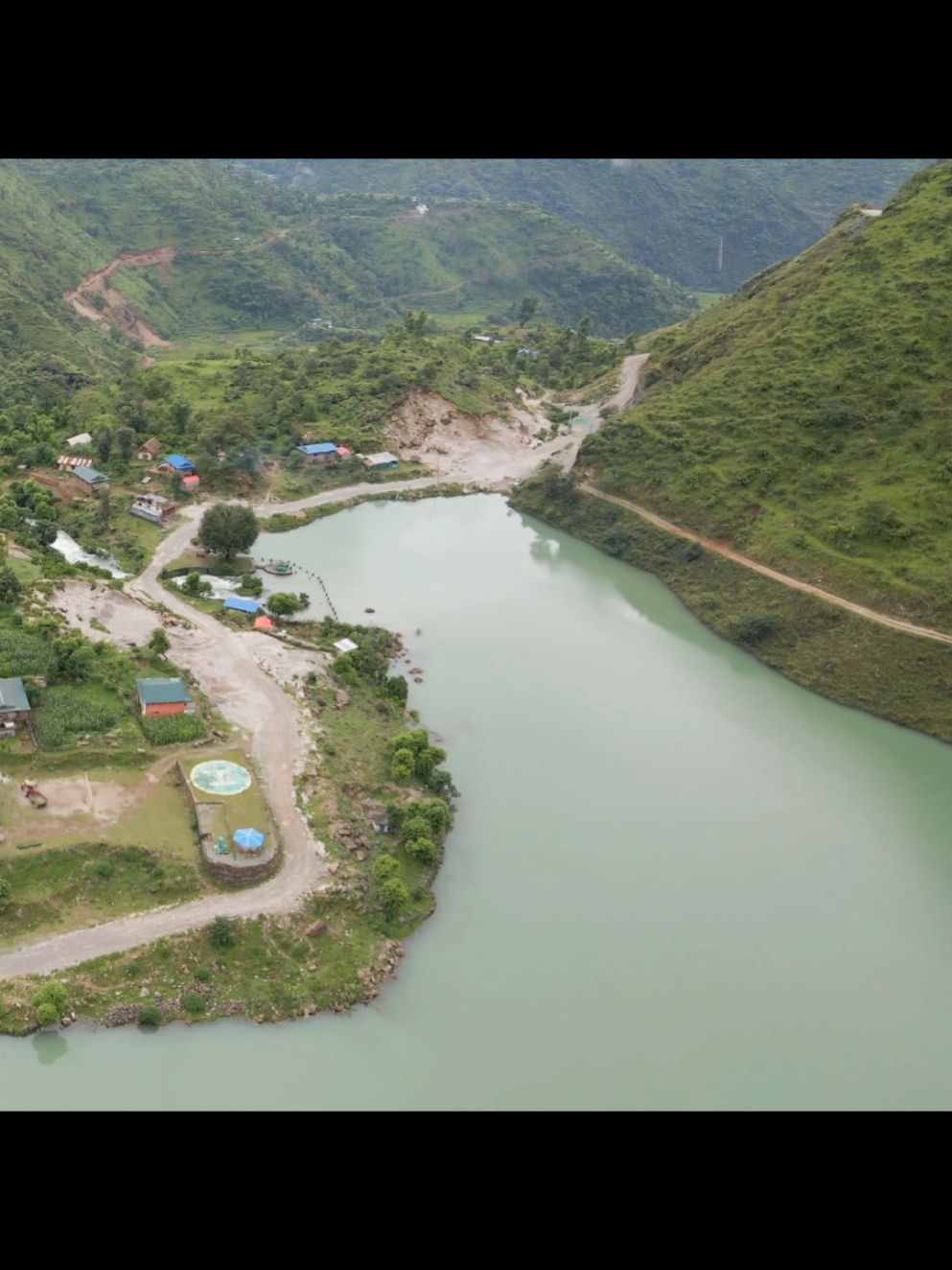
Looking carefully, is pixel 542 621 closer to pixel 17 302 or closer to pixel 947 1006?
pixel 947 1006

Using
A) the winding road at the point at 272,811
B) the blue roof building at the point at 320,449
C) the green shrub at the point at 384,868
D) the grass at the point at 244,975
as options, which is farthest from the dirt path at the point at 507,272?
the grass at the point at 244,975

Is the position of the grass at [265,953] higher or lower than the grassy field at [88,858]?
lower

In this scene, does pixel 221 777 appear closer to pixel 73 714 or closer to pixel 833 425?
pixel 73 714

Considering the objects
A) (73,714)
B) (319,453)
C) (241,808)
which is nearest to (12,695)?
(73,714)

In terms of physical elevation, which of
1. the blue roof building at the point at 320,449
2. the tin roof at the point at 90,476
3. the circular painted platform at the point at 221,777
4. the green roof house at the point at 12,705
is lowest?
the tin roof at the point at 90,476

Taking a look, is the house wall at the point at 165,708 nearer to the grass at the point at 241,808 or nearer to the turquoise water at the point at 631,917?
the grass at the point at 241,808

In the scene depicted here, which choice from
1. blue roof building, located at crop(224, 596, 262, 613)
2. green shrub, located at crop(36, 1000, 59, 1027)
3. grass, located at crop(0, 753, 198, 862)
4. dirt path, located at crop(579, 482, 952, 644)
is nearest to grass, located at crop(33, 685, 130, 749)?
grass, located at crop(0, 753, 198, 862)
